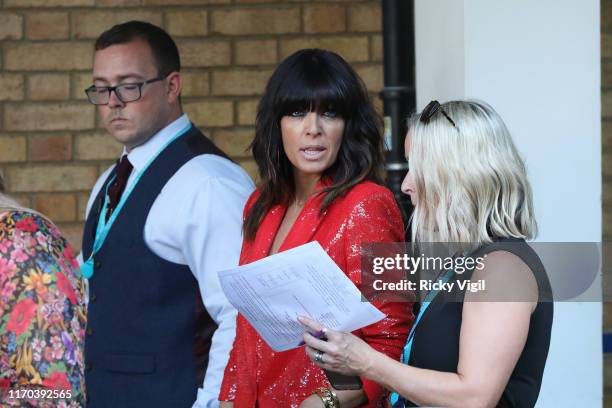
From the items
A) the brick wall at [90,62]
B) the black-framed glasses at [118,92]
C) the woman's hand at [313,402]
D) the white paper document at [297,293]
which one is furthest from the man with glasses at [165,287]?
the brick wall at [90,62]

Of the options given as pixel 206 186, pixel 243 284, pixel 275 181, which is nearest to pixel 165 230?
pixel 206 186

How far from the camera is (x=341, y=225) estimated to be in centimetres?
251

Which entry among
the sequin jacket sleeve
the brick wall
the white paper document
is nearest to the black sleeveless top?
the white paper document

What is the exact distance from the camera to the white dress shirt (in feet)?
10.0

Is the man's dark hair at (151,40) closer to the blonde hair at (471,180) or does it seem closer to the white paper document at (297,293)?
the white paper document at (297,293)

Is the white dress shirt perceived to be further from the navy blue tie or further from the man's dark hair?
the man's dark hair

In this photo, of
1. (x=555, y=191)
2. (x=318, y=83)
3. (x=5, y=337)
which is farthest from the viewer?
(x=555, y=191)

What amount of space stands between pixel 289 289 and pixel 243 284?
0.12 metres

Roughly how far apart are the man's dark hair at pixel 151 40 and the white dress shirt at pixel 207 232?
0.39 metres

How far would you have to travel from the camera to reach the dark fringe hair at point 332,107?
269 cm

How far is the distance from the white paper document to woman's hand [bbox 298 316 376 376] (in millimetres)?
22

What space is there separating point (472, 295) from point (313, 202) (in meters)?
0.63

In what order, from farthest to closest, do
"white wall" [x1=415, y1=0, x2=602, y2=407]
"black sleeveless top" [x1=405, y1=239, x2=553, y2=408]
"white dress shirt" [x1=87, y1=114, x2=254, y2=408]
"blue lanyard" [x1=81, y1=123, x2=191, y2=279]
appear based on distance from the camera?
"blue lanyard" [x1=81, y1=123, x2=191, y2=279] → "white dress shirt" [x1=87, y1=114, x2=254, y2=408] → "white wall" [x1=415, y1=0, x2=602, y2=407] → "black sleeveless top" [x1=405, y1=239, x2=553, y2=408]

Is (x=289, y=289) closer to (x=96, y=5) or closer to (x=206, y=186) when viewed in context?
(x=206, y=186)
